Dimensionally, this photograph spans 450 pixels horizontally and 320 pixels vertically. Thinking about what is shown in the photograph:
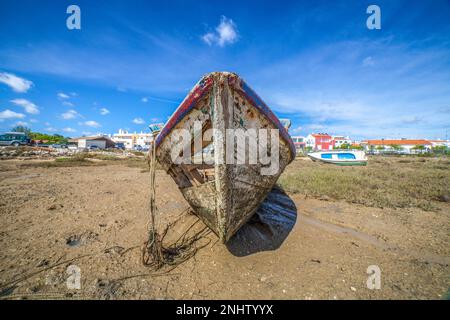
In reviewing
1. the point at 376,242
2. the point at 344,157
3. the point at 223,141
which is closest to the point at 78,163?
the point at 223,141

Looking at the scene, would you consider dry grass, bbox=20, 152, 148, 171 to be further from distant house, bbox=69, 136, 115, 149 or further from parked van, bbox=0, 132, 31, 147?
distant house, bbox=69, 136, 115, 149

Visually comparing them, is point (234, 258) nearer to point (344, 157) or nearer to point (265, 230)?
point (265, 230)

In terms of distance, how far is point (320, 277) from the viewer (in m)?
3.17

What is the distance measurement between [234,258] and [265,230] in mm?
1177

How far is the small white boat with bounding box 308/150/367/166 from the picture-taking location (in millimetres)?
19734

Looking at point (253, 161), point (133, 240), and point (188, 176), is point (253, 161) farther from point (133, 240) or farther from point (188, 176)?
point (133, 240)

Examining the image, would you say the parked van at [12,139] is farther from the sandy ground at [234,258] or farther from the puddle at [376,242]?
the puddle at [376,242]

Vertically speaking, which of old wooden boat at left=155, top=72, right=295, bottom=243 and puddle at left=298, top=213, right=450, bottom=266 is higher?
old wooden boat at left=155, top=72, right=295, bottom=243

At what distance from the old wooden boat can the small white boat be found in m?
19.0

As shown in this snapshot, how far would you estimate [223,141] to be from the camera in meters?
3.23

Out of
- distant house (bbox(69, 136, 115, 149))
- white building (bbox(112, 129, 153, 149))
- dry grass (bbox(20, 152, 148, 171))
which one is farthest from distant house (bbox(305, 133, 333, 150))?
dry grass (bbox(20, 152, 148, 171))

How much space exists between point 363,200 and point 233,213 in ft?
17.9

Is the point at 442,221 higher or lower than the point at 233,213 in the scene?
lower
